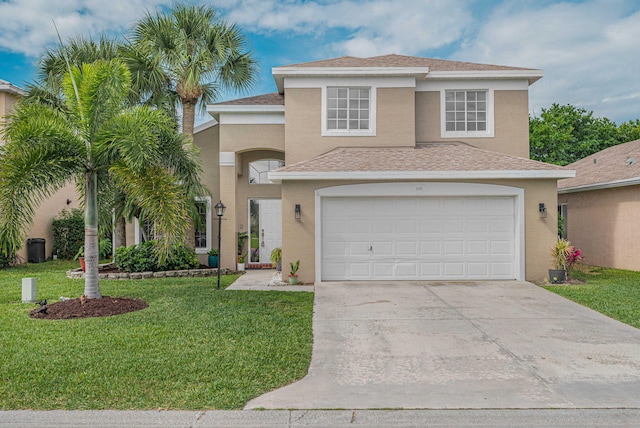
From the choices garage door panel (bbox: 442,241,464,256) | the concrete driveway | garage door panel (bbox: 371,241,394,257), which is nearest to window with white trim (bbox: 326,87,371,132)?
garage door panel (bbox: 371,241,394,257)

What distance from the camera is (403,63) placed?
1507 cm

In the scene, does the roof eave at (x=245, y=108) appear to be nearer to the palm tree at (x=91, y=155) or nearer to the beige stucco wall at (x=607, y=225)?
the palm tree at (x=91, y=155)

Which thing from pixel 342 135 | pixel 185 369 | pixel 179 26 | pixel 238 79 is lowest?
pixel 185 369

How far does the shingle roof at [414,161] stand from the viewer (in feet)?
39.8

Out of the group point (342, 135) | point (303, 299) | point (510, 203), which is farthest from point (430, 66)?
point (303, 299)

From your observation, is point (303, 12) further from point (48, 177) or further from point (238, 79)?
point (48, 177)

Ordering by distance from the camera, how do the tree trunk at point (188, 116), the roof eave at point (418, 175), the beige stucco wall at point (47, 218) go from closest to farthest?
1. the roof eave at point (418, 175)
2. the tree trunk at point (188, 116)
3. the beige stucco wall at point (47, 218)

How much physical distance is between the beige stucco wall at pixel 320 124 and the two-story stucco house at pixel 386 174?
1.1 inches

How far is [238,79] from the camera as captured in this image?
15.6m

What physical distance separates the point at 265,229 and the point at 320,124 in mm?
4338

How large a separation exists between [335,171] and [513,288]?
5.00 meters

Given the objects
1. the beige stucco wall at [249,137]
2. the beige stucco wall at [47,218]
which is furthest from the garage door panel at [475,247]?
the beige stucco wall at [47,218]

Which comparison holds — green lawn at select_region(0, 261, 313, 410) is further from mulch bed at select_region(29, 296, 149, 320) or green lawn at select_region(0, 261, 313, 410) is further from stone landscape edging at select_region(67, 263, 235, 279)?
stone landscape edging at select_region(67, 263, 235, 279)

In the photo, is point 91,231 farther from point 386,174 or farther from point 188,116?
point 188,116
